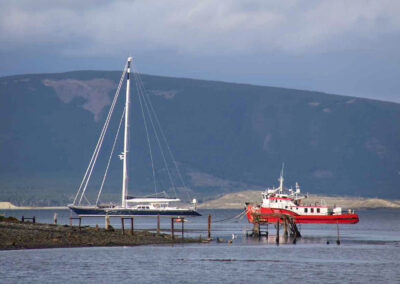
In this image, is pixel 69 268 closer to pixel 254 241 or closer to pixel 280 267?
pixel 280 267

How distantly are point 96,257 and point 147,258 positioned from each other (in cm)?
405

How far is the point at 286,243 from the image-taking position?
92.6 m

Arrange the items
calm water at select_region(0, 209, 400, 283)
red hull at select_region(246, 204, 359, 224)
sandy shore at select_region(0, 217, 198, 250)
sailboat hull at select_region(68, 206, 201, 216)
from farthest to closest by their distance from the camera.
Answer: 1. sailboat hull at select_region(68, 206, 201, 216)
2. red hull at select_region(246, 204, 359, 224)
3. sandy shore at select_region(0, 217, 198, 250)
4. calm water at select_region(0, 209, 400, 283)

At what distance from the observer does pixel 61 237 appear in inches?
3238

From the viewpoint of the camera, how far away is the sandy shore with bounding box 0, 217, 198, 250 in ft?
253

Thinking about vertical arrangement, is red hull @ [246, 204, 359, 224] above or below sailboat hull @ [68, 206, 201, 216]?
below

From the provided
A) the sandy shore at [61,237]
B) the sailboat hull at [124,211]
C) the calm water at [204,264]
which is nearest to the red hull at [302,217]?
the sailboat hull at [124,211]

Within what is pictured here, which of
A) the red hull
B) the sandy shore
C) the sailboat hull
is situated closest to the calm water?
the sandy shore

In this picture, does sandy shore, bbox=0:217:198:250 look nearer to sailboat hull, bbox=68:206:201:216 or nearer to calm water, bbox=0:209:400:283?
calm water, bbox=0:209:400:283

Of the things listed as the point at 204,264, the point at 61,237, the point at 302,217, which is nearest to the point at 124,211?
the point at 302,217

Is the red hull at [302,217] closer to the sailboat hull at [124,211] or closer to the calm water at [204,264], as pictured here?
the sailboat hull at [124,211]

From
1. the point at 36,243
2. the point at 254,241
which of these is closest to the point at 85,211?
the point at 254,241

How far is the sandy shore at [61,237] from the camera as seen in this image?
253ft

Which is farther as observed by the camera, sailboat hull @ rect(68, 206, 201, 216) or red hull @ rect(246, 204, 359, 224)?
sailboat hull @ rect(68, 206, 201, 216)
